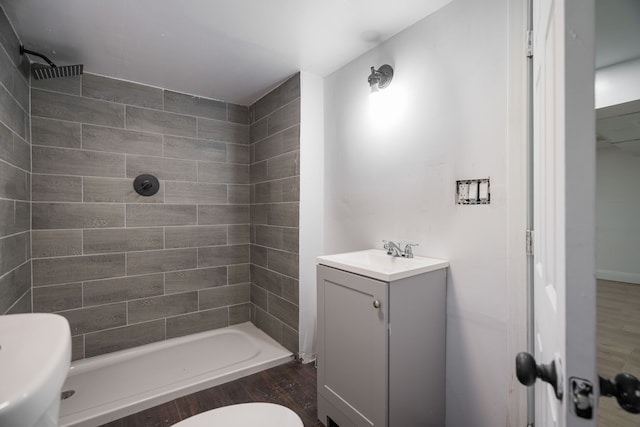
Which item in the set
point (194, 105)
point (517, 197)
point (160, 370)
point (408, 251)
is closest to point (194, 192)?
point (194, 105)

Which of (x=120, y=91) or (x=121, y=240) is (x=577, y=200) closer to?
(x=121, y=240)

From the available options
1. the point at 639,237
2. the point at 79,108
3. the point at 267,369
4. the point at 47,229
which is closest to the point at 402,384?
the point at 639,237

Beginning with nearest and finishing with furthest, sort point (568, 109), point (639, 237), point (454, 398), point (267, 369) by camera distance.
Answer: point (568, 109) → point (639, 237) → point (454, 398) → point (267, 369)

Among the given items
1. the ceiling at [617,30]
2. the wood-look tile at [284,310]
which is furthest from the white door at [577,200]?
the wood-look tile at [284,310]

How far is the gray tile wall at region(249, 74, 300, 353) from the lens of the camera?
2398 millimetres

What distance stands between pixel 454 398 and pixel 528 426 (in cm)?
33

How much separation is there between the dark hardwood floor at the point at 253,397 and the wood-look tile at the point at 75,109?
7.05ft

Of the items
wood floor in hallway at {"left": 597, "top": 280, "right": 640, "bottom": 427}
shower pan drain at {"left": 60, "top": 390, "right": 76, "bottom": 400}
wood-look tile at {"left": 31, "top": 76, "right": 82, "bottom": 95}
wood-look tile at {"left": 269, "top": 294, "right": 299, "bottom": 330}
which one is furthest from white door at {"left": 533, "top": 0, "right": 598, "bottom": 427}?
wood-look tile at {"left": 31, "top": 76, "right": 82, "bottom": 95}

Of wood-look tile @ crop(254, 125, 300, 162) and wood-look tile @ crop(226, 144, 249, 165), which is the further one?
wood-look tile @ crop(226, 144, 249, 165)

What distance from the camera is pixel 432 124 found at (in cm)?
162

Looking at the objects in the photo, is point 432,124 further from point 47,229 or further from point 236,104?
point 47,229

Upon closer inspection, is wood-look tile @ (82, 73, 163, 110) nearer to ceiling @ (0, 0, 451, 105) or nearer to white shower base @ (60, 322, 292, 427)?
ceiling @ (0, 0, 451, 105)

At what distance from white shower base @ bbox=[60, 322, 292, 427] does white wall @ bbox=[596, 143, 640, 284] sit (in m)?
2.12

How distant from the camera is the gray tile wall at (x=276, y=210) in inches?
94.4
